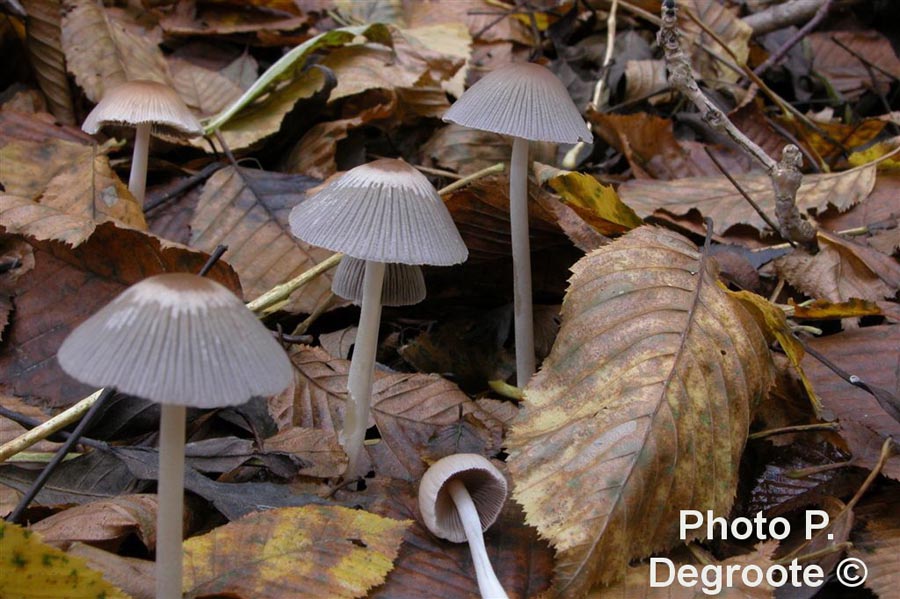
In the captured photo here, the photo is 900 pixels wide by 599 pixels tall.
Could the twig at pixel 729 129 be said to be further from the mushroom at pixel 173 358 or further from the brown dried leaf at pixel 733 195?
the mushroom at pixel 173 358

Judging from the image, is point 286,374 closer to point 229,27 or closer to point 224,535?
point 224,535

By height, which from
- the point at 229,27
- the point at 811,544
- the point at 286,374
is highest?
the point at 229,27

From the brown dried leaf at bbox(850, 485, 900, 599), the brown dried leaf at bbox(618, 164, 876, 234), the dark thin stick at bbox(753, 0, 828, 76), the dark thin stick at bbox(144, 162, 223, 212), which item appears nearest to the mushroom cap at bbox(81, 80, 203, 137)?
the dark thin stick at bbox(144, 162, 223, 212)

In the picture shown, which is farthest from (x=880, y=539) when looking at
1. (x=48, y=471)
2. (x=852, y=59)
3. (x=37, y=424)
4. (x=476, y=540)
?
(x=852, y=59)

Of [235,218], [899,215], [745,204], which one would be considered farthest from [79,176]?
[899,215]

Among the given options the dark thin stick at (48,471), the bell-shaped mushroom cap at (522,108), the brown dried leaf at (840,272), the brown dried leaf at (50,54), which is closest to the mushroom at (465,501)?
the dark thin stick at (48,471)

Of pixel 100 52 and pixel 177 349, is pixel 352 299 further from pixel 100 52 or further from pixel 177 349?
pixel 100 52
